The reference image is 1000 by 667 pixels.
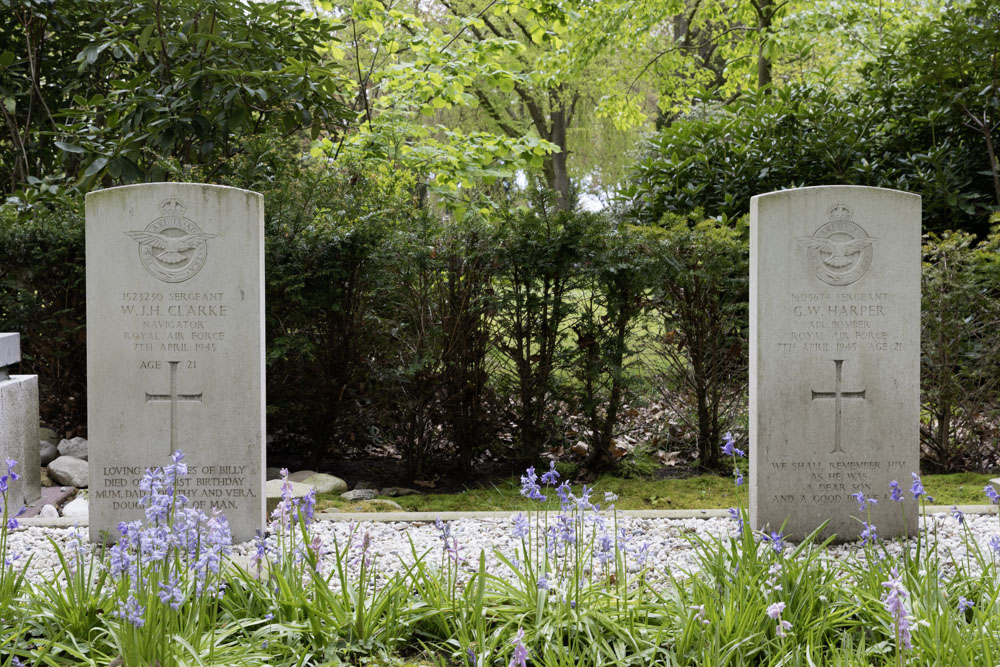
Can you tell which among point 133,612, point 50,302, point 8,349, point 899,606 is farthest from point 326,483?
point 899,606

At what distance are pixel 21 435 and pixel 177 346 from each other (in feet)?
6.56

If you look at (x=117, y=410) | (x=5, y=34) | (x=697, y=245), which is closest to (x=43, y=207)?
(x=5, y=34)

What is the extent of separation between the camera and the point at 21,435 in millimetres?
5469

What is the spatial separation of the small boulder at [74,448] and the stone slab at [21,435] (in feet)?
2.46

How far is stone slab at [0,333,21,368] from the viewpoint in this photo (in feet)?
17.8

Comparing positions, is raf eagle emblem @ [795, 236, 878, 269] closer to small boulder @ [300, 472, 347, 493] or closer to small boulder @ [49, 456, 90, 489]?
small boulder @ [300, 472, 347, 493]

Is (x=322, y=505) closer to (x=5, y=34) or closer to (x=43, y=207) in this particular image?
(x=43, y=207)

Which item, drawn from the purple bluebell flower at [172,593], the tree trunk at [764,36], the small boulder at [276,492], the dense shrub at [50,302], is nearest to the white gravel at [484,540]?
the small boulder at [276,492]

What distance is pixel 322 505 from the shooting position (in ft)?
18.1

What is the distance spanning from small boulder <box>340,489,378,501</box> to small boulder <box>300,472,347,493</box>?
0.10 meters

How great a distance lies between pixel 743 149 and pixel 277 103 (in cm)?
447

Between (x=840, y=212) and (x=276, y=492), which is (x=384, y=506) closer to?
(x=276, y=492)

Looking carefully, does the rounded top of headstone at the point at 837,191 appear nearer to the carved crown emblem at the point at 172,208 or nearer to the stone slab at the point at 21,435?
the carved crown emblem at the point at 172,208

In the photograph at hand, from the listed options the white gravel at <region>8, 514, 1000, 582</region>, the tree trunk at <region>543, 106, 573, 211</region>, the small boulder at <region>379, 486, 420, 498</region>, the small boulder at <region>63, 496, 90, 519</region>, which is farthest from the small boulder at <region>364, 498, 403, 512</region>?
the tree trunk at <region>543, 106, 573, 211</region>
